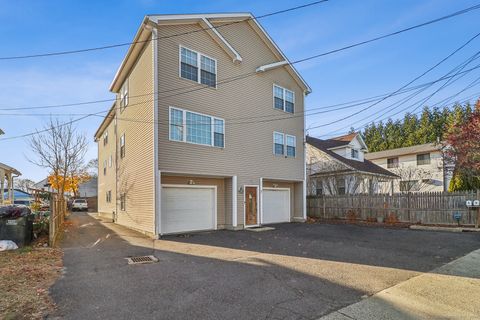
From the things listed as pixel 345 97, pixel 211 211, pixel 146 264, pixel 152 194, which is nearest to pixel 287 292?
pixel 146 264

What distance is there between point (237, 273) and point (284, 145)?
37.5ft

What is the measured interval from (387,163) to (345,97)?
70.7ft

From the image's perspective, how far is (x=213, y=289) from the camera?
540 cm

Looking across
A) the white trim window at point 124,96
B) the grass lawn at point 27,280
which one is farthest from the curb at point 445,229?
the white trim window at point 124,96

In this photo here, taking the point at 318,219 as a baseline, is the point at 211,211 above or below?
above

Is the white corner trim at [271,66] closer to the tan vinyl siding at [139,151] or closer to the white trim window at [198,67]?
the white trim window at [198,67]

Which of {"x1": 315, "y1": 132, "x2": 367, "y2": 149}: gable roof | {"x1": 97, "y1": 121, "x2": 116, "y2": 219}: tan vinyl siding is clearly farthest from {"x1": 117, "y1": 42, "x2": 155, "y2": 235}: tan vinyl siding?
{"x1": 315, "y1": 132, "x2": 367, "y2": 149}: gable roof

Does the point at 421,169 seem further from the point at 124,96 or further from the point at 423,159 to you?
the point at 124,96

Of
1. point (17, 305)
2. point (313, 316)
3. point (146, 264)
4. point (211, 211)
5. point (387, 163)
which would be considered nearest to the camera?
point (313, 316)

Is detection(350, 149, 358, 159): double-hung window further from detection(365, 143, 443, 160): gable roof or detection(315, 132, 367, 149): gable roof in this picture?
detection(365, 143, 443, 160): gable roof

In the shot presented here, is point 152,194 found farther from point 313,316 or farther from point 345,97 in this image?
point 345,97

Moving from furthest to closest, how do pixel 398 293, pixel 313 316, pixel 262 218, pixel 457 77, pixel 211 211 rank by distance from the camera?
pixel 262 218
pixel 211 211
pixel 457 77
pixel 398 293
pixel 313 316

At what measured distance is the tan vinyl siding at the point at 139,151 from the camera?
39.8 ft

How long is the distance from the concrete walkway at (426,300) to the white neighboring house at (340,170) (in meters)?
16.4
